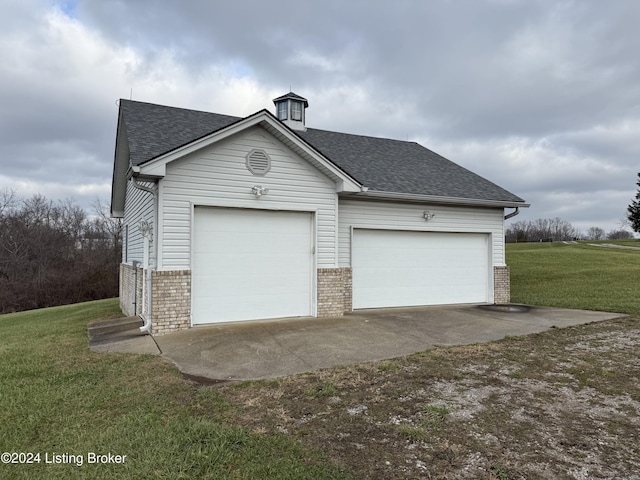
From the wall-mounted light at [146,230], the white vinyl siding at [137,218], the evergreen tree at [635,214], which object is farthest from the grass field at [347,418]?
the evergreen tree at [635,214]

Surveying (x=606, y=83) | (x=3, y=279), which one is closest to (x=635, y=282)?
(x=606, y=83)

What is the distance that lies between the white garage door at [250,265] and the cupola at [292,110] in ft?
19.5

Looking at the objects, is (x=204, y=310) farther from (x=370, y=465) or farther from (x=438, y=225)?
(x=438, y=225)

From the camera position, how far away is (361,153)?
1262 centimetres

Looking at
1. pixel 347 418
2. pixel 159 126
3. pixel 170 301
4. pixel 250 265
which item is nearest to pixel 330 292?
pixel 250 265

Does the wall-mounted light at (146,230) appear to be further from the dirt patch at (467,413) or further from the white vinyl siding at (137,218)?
the dirt patch at (467,413)

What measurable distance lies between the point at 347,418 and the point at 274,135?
255 inches

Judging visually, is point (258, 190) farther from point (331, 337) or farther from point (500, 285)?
point (500, 285)

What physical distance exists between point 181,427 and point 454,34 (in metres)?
12.8

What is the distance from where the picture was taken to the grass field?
2947 millimetres

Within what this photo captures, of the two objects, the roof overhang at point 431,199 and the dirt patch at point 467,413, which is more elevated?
the roof overhang at point 431,199

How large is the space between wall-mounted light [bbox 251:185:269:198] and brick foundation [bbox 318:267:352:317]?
225 centimetres

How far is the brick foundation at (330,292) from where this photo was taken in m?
9.03

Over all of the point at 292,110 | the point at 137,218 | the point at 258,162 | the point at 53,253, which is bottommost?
the point at 53,253
